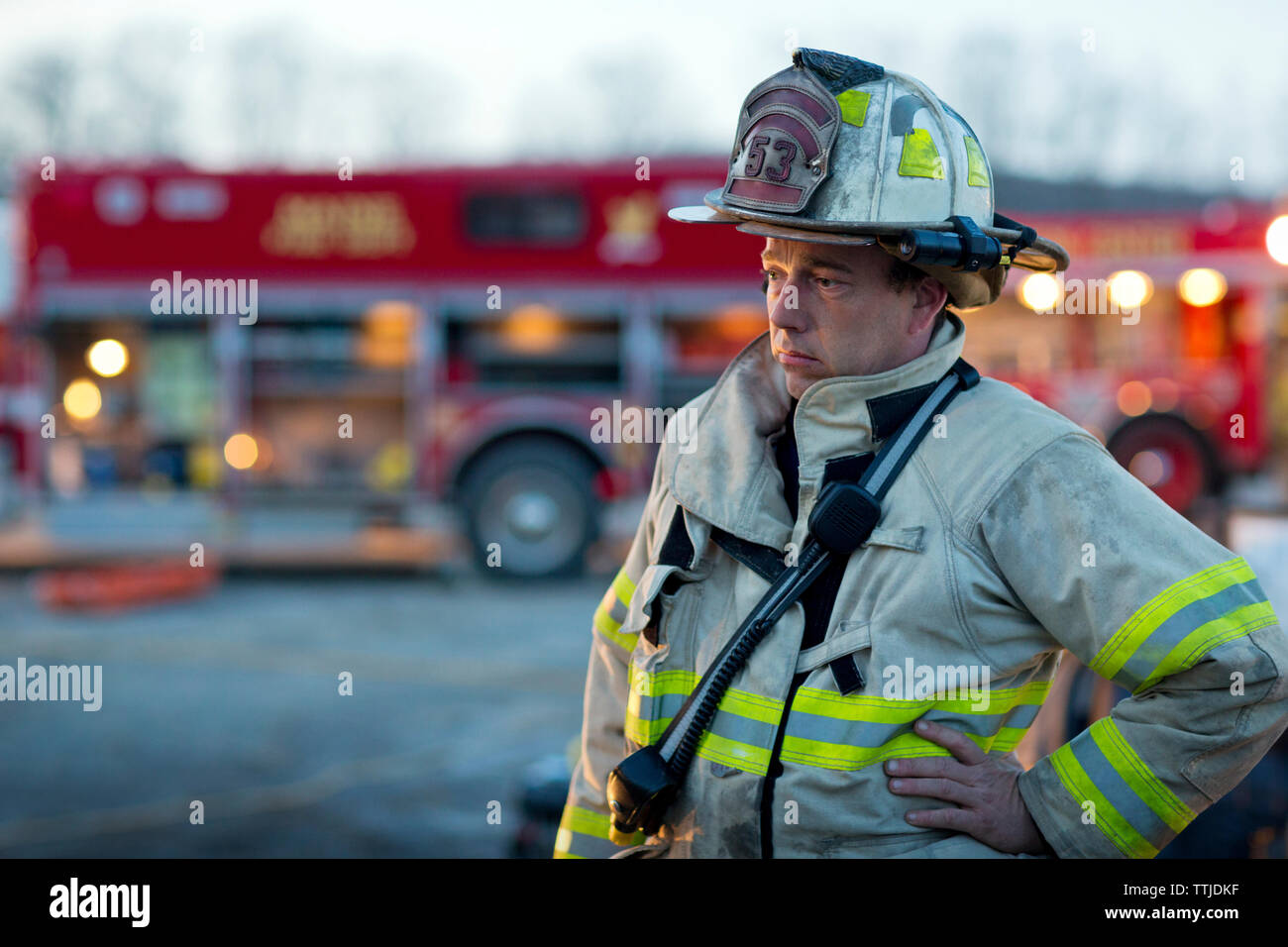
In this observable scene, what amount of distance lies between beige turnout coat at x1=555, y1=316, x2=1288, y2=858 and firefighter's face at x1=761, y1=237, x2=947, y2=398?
0.05m

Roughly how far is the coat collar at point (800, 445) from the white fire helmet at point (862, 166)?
0.50ft

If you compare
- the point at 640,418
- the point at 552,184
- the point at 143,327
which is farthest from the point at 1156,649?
the point at 143,327

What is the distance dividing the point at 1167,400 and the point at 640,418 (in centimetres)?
383

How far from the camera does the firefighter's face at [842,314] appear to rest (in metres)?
1.63

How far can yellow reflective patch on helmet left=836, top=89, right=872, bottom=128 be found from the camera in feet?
5.28

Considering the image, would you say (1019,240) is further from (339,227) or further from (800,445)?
(339,227)

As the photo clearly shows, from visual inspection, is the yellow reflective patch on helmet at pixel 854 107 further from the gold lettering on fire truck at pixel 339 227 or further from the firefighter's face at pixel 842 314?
the gold lettering on fire truck at pixel 339 227

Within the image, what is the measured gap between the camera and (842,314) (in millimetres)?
1632

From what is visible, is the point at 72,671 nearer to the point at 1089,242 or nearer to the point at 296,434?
the point at 296,434

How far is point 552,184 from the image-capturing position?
29.0ft

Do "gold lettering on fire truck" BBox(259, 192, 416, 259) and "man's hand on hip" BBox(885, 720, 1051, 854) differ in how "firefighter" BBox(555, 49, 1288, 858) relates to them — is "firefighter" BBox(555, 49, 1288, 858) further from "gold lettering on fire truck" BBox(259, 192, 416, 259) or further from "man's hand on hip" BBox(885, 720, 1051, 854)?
"gold lettering on fire truck" BBox(259, 192, 416, 259)

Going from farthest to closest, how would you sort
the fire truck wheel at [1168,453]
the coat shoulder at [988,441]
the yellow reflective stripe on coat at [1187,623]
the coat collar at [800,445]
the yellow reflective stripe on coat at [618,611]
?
the fire truck wheel at [1168,453] → the yellow reflective stripe on coat at [618,611] → the coat collar at [800,445] → the coat shoulder at [988,441] → the yellow reflective stripe on coat at [1187,623]

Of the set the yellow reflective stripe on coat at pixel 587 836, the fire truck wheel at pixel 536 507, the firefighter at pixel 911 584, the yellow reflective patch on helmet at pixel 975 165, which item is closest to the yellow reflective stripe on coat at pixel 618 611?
the firefighter at pixel 911 584

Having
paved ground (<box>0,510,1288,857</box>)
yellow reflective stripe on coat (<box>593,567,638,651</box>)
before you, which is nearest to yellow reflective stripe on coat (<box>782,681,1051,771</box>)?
yellow reflective stripe on coat (<box>593,567,638,651</box>)
